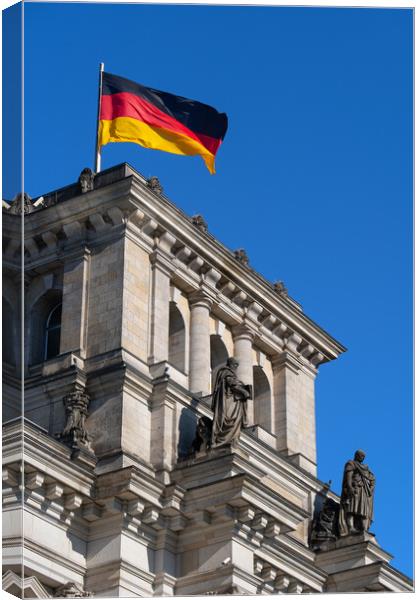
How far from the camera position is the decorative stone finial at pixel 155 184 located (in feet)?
125

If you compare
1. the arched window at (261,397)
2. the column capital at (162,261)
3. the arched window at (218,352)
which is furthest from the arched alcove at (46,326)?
the arched window at (261,397)

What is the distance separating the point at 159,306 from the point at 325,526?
6.99 metres

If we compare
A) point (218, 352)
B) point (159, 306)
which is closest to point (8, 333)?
point (159, 306)

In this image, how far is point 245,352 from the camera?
40.7m

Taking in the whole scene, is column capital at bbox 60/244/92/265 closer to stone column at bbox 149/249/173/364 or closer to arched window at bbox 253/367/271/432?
stone column at bbox 149/249/173/364

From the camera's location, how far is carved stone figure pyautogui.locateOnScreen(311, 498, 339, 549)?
39281 millimetres

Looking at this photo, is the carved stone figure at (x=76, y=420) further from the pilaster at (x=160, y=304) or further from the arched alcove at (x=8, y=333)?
the arched alcove at (x=8, y=333)

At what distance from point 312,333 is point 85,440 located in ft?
33.9

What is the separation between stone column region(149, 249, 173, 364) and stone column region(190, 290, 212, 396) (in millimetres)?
1350

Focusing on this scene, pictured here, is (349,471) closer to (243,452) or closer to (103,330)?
(243,452)

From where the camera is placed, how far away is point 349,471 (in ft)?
129

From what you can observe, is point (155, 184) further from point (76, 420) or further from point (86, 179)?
point (76, 420)

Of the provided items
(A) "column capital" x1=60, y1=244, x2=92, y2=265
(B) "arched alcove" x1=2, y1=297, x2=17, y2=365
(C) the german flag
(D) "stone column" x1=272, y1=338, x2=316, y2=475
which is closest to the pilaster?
(A) "column capital" x1=60, y1=244, x2=92, y2=265

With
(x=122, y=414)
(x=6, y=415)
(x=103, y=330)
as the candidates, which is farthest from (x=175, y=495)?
(x=6, y=415)
